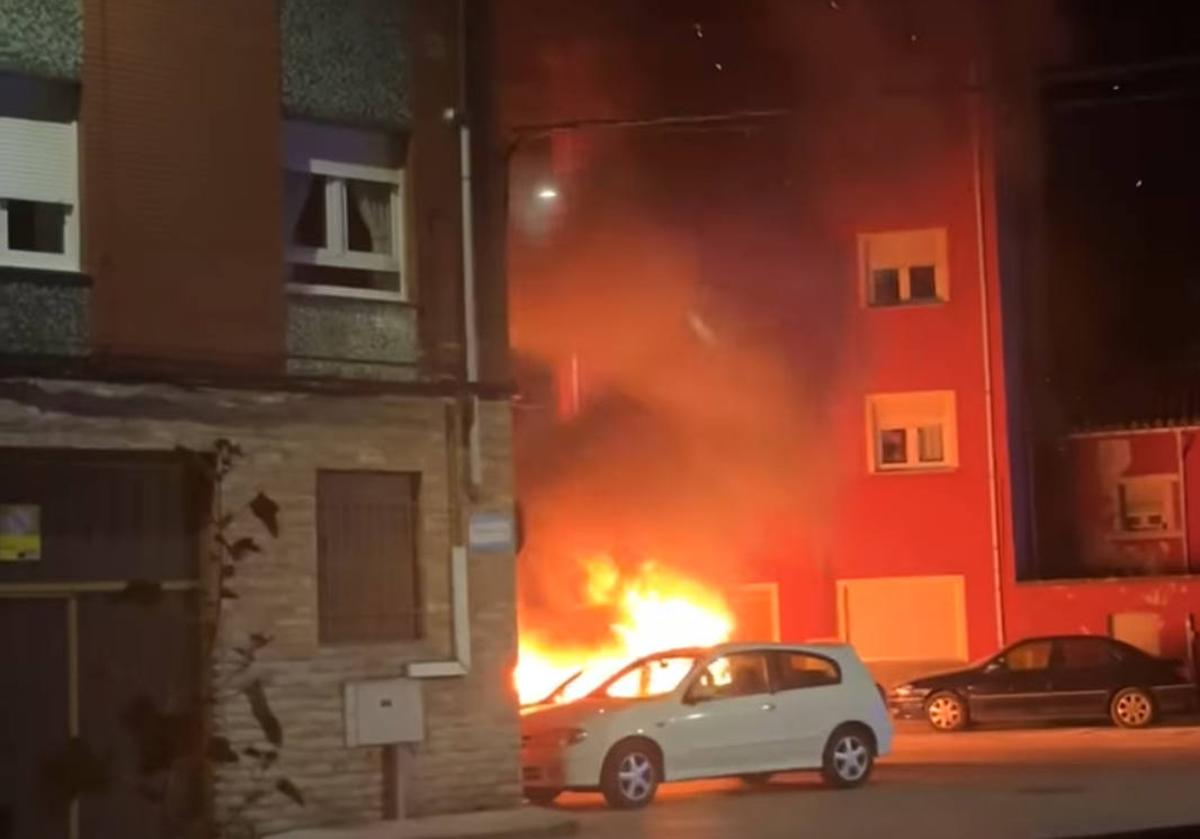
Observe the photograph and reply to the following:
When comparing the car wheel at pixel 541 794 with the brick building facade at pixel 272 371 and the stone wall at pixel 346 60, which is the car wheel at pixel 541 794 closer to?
the brick building facade at pixel 272 371

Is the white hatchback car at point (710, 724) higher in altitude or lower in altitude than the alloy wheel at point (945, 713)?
higher

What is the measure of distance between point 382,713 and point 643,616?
15972mm

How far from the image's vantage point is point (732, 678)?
68.4 feet

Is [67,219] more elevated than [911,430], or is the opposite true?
[67,219]

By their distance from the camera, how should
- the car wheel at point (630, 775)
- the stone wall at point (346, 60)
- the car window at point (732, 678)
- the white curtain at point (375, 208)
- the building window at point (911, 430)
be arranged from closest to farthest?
the stone wall at point (346, 60) → the white curtain at point (375, 208) → the car wheel at point (630, 775) → the car window at point (732, 678) → the building window at point (911, 430)

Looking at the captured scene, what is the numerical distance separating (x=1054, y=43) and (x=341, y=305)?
67.4 feet

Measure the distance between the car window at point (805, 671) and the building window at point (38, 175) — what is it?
8.02 meters

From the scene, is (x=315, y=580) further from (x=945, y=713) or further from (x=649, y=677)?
(x=945, y=713)

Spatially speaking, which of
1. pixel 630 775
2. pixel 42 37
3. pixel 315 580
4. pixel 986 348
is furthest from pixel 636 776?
pixel 986 348

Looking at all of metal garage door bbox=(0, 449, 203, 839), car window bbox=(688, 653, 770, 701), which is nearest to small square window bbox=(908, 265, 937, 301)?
car window bbox=(688, 653, 770, 701)

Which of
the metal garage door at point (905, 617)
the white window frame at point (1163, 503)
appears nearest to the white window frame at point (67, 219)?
the metal garage door at point (905, 617)

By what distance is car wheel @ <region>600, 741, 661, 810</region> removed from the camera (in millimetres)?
19844

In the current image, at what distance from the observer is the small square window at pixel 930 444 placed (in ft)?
116

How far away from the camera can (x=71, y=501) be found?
56.1ft
